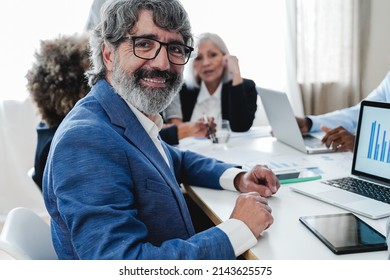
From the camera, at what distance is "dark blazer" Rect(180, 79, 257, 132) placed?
1924 millimetres

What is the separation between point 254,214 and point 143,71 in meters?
0.41

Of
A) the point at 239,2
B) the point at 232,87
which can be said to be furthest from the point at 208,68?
the point at 239,2

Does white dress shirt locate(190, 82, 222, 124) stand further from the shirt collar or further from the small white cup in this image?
the shirt collar

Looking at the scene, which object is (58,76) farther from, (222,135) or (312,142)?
(312,142)

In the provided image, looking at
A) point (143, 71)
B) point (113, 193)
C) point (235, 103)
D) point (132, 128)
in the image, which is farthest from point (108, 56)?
point (235, 103)

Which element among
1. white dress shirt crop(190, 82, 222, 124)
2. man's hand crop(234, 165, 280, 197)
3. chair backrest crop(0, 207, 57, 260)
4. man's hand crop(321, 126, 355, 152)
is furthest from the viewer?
white dress shirt crop(190, 82, 222, 124)

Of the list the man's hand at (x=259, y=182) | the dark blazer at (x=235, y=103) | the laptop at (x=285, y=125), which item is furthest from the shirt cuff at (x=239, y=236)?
the dark blazer at (x=235, y=103)

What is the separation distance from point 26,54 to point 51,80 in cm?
69

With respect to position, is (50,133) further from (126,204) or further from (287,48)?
(287,48)

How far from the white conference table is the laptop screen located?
0.31 ft

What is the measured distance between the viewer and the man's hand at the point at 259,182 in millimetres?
1066

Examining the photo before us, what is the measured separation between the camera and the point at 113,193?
0.75 m

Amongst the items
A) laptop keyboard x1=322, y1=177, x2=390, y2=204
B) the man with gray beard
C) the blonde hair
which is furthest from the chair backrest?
the blonde hair

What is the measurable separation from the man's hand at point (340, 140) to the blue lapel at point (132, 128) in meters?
0.75
